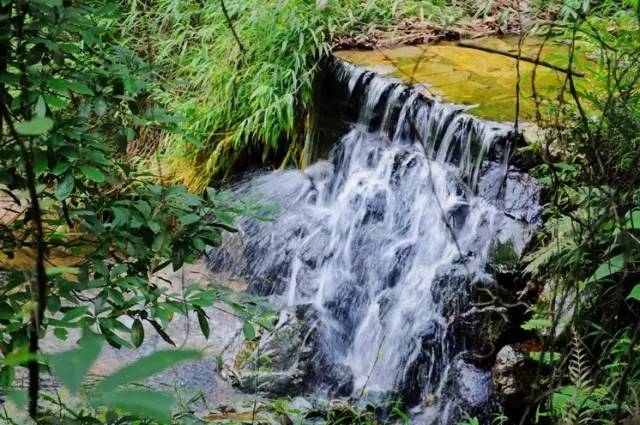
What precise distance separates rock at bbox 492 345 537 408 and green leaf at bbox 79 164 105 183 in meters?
2.27

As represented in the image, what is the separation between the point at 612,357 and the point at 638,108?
105 centimetres

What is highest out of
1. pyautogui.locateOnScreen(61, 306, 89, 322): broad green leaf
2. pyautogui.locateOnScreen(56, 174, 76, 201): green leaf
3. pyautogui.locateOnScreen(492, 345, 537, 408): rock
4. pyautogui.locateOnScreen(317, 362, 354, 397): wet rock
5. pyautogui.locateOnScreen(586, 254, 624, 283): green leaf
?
pyautogui.locateOnScreen(56, 174, 76, 201): green leaf

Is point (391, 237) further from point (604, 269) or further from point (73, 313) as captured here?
point (73, 313)

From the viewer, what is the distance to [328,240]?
532 centimetres

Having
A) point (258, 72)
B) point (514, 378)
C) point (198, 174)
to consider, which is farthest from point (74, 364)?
point (198, 174)

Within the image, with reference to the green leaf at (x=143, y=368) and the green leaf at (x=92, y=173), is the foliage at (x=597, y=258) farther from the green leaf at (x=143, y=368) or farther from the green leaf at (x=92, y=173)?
the green leaf at (x=143, y=368)

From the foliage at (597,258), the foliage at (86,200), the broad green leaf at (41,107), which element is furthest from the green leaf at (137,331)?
the foliage at (597,258)

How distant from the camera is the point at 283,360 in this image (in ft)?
14.4

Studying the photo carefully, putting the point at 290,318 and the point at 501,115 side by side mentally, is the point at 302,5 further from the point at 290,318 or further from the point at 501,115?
the point at 290,318

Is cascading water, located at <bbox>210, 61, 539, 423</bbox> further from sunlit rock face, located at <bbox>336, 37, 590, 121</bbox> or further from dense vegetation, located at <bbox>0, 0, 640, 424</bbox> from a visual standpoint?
dense vegetation, located at <bbox>0, 0, 640, 424</bbox>

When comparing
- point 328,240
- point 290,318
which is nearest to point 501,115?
point 328,240

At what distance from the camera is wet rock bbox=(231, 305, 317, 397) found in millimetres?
4250

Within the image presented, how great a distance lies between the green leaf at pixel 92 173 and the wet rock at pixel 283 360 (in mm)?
2380

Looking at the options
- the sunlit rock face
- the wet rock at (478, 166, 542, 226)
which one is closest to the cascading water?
the wet rock at (478, 166, 542, 226)
